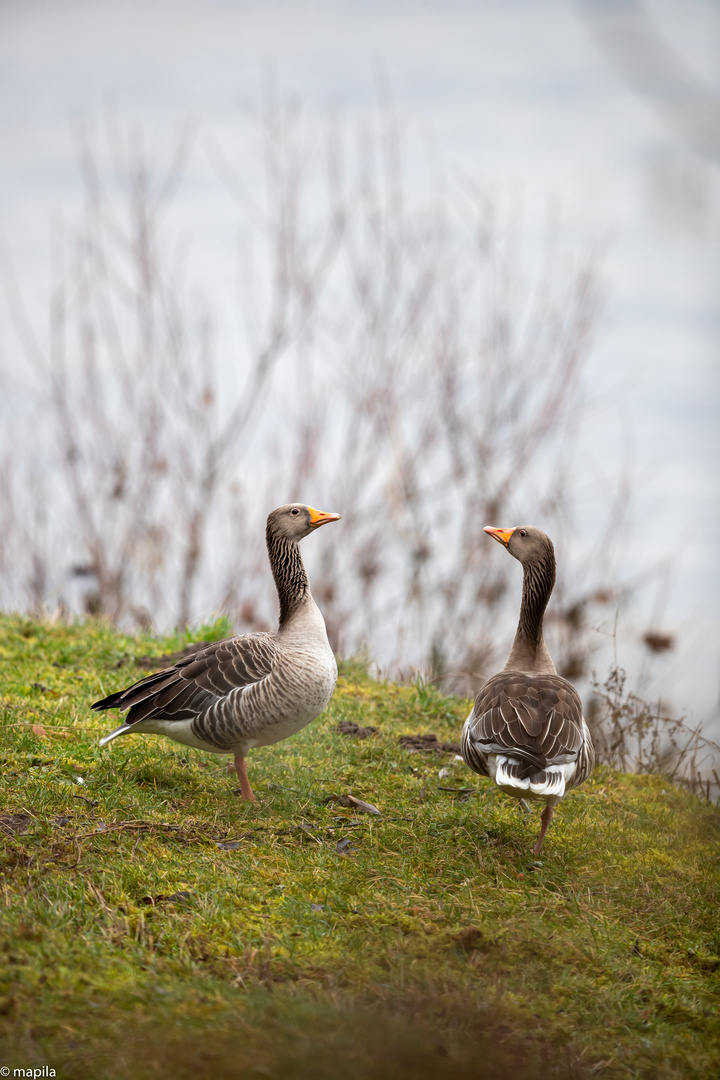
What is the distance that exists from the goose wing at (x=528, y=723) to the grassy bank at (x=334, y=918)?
2.15ft

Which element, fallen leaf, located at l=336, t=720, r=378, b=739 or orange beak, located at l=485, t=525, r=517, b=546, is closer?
orange beak, located at l=485, t=525, r=517, b=546

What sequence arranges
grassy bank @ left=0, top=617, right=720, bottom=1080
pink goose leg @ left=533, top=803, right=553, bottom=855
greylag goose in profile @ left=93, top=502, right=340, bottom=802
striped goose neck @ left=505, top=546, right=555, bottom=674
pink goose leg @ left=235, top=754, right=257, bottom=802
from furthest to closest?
striped goose neck @ left=505, top=546, right=555, bottom=674 < pink goose leg @ left=235, top=754, right=257, bottom=802 < greylag goose in profile @ left=93, top=502, right=340, bottom=802 < pink goose leg @ left=533, top=803, right=553, bottom=855 < grassy bank @ left=0, top=617, right=720, bottom=1080

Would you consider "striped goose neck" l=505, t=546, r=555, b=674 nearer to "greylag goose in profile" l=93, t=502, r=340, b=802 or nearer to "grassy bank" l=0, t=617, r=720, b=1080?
"grassy bank" l=0, t=617, r=720, b=1080

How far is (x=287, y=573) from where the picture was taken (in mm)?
6387

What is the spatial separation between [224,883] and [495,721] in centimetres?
164

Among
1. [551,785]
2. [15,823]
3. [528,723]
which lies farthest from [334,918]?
[15,823]

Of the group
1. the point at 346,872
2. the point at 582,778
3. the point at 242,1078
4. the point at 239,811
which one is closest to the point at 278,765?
the point at 239,811

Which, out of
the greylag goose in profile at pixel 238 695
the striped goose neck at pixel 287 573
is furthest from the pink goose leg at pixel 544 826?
the striped goose neck at pixel 287 573

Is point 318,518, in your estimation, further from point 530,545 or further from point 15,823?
point 15,823

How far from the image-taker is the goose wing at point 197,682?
5.55 m

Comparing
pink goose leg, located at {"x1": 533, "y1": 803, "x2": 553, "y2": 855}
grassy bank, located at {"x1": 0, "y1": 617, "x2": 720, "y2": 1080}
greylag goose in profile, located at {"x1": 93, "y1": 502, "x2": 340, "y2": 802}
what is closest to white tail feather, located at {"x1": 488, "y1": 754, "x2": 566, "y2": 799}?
pink goose leg, located at {"x1": 533, "y1": 803, "x2": 553, "y2": 855}

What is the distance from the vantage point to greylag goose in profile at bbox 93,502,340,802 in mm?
5516

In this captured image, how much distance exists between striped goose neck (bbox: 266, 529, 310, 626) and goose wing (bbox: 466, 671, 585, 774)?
4.94ft

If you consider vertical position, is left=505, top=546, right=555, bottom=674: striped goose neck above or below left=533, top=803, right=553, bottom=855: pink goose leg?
above
